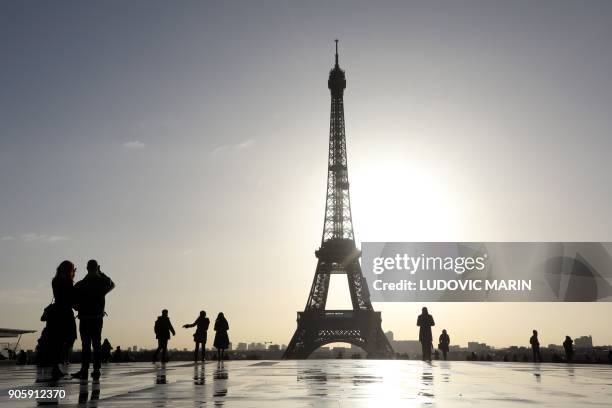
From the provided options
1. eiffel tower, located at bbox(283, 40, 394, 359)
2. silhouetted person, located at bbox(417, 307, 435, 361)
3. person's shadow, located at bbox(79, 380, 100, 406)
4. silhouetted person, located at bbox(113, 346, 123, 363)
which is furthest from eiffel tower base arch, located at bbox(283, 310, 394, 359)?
person's shadow, located at bbox(79, 380, 100, 406)

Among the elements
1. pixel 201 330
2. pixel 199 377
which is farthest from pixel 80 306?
pixel 201 330

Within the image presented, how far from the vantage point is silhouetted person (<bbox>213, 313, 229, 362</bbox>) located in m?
26.2

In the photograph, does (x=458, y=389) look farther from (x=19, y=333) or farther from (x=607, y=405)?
(x=19, y=333)

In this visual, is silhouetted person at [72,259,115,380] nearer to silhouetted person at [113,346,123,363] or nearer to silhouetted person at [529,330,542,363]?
silhouetted person at [113,346,123,363]

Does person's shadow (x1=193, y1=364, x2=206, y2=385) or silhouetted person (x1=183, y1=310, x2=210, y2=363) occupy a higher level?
silhouetted person (x1=183, y1=310, x2=210, y2=363)

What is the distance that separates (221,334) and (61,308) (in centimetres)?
1536

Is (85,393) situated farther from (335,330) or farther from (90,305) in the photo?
(335,330)

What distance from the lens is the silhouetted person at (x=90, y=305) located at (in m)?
11.5

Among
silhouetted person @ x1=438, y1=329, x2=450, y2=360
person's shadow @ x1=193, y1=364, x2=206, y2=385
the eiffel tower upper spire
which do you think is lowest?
person's shadow @ x1=193, y1=364, x2=206, y2=385

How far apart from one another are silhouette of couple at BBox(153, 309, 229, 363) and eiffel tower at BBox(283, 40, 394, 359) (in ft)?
151

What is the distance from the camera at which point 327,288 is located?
82.9m

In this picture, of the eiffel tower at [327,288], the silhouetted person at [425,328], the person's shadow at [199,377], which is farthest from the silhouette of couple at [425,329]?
the eiffel tower at [327,288]

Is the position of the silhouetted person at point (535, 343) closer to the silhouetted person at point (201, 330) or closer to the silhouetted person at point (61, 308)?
the silhouetted person at point (201, 330)

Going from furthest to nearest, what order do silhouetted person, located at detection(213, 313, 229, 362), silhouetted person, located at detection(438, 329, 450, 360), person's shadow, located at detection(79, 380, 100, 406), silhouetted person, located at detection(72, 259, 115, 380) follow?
silhouetted person, located at detection(438, 329, 450, 360)
silhouetted person, located at detection(213, 313, 229, 362)
silhouetted person, located at detection(72, 259, 115, 380)
person's shadow, located at detection(79, 380, 100, 406)
